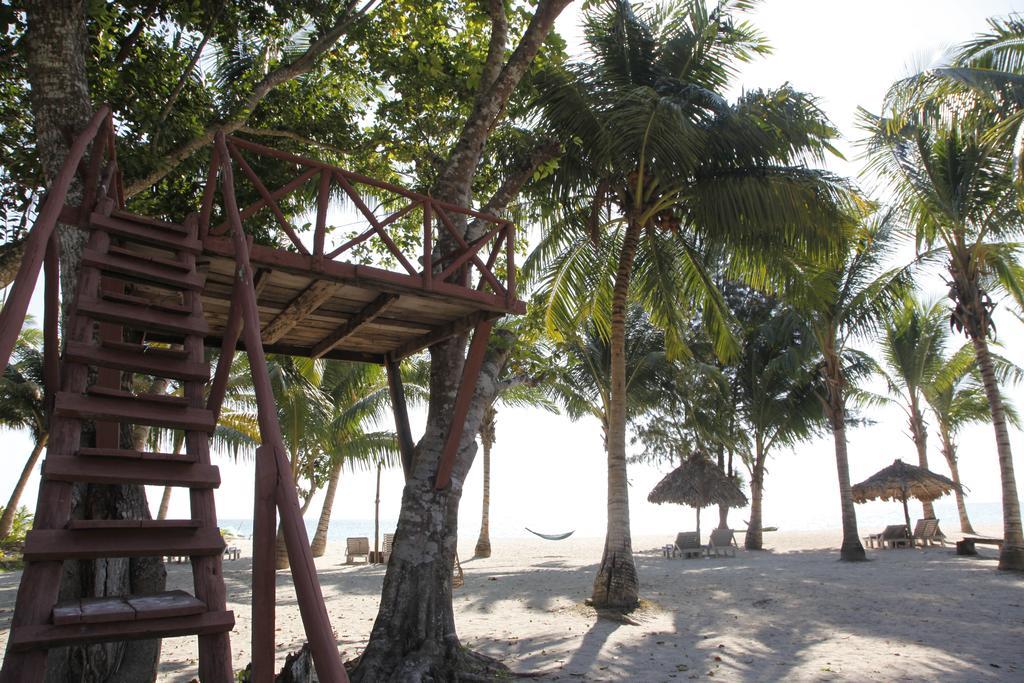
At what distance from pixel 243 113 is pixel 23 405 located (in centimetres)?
1914

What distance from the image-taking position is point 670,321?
13.8 meters

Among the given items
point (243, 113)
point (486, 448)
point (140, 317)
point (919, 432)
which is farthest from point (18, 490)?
point (919, 432)

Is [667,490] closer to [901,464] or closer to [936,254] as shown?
[901,464]

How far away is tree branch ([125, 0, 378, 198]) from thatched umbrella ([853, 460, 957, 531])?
22.8m

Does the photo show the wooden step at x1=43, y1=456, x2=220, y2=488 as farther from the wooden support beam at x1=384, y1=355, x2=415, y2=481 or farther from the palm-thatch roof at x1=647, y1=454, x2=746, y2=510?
the palm-thatch roof at x1=647, y1=454, x2=746, y2=510

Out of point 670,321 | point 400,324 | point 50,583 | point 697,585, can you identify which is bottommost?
point 697,585

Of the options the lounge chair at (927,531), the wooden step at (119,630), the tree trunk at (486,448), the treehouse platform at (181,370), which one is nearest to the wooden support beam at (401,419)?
the treehouse platform at (181,370)

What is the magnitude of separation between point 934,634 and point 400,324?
770 cm

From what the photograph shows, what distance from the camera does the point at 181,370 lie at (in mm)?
3406

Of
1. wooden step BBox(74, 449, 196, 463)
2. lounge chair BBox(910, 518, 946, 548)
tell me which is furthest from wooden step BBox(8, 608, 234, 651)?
lounge chair BBox(910, 518, 946, 548)

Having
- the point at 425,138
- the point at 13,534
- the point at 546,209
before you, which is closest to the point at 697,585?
the point at 546,209

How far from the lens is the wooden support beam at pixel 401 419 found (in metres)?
7.25

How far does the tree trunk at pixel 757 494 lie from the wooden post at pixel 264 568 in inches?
957

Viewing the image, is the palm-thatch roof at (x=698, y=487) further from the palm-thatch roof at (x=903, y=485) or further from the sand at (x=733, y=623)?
the sand at (x=733, y=623)
